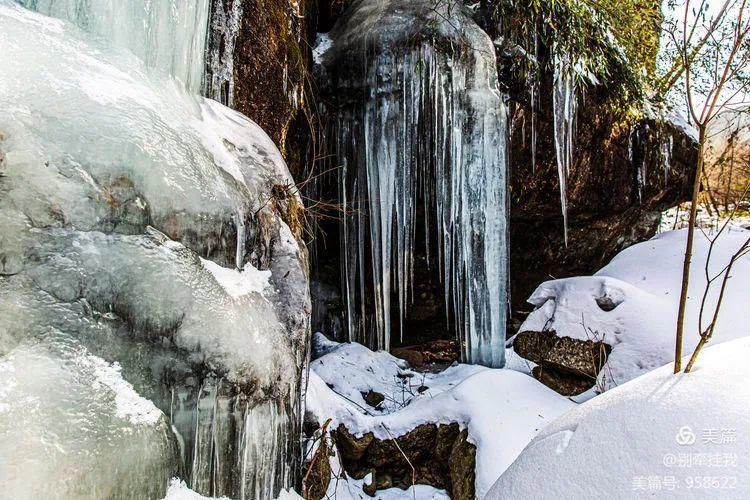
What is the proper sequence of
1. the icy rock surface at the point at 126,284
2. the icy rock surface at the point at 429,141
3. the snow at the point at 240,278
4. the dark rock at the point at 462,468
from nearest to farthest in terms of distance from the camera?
1. the icy rock surface at the point at 126,284
2. the snow at the point at 240,278
3. the dark rock at the point at 462,468
4. the icy rock surface at the point at 429,141

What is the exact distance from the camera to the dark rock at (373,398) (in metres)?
4.03

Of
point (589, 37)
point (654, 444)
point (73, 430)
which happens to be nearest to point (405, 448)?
point (73, 430)

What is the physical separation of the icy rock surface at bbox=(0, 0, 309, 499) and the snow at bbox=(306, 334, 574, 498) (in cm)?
118

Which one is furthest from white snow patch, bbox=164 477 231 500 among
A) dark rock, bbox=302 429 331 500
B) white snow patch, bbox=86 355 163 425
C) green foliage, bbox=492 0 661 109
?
green foliage, bbox=492 0 661 109

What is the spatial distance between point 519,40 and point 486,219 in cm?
167

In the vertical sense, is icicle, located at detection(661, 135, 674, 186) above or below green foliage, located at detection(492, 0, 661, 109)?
below

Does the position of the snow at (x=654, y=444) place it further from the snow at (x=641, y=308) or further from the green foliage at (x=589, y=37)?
the green foliage at (x=589, y=37)

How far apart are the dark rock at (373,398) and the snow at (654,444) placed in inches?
105

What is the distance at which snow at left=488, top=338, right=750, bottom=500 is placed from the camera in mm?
1074

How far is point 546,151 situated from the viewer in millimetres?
5180

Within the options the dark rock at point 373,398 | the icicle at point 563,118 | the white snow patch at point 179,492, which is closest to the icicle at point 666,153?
the icicle at point 563,118

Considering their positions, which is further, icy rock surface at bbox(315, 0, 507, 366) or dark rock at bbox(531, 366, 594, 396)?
icy rock surface at bbox(315, 0, 507, 366)

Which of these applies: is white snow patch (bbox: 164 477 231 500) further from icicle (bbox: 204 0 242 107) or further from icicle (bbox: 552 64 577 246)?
icicle (bbox: 552 64 577 246)

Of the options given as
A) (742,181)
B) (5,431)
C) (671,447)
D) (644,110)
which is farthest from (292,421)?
(742,181)
